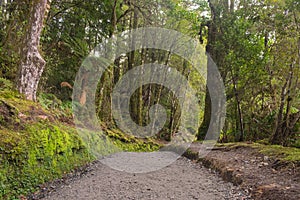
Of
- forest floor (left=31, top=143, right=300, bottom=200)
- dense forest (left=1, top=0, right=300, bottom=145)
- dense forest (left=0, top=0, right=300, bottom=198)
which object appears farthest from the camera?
dense forest (left=1, top=0, right=300, bottom=145)

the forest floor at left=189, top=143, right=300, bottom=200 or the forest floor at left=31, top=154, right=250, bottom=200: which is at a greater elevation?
the forest floor at left=189, top=143, right=300, bottom=200

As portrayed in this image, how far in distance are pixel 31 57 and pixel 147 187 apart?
14.2 feet

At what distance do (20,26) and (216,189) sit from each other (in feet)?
24.2

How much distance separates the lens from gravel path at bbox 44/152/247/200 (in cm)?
409

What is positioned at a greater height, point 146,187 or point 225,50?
point 225,50

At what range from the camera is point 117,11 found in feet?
42.0

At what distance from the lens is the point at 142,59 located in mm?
15844

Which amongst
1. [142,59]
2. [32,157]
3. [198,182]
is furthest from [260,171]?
[142,59]

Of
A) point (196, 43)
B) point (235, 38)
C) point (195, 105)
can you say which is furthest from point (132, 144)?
point (195, 105)

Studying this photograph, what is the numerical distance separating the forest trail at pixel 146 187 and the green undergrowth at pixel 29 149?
40cm

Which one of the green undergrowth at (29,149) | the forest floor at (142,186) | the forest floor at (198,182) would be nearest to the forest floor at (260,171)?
the forest floor at (198,182)

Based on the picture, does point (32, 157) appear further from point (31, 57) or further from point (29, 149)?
point (31, 57)

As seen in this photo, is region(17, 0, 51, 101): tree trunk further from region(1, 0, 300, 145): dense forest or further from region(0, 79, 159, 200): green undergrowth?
region(0, 79, 159, 200): green undergrowth

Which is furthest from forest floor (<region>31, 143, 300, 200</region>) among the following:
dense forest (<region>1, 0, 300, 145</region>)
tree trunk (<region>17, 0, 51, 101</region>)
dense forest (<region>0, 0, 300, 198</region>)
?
dense forest (<region>1, 0, 300, 145</region>)
